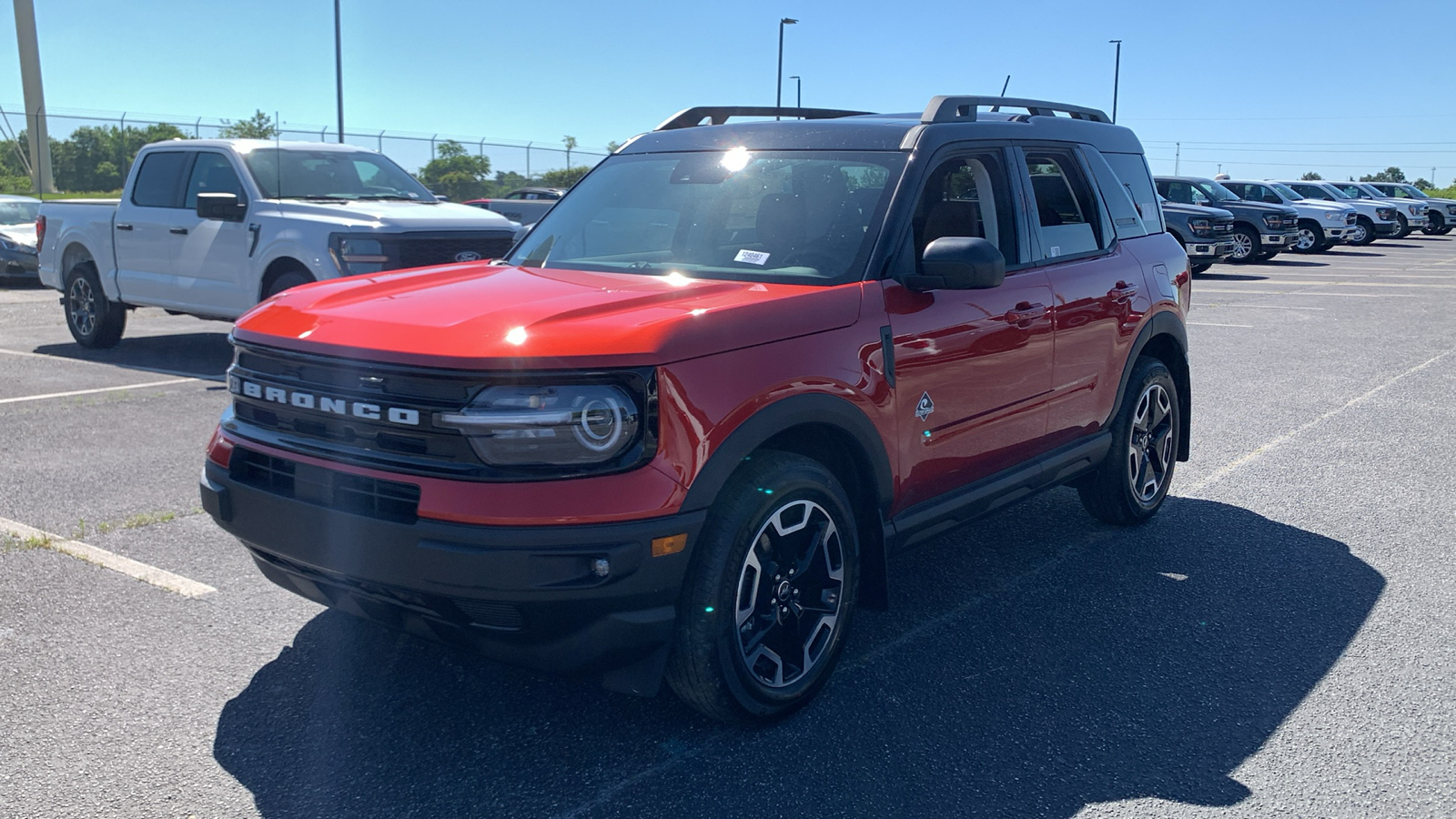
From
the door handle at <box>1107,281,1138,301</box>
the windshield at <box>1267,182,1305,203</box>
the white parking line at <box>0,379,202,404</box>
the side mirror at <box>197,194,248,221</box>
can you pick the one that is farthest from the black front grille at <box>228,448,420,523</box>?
the windshield at <box>1267,182,1305,203</box>

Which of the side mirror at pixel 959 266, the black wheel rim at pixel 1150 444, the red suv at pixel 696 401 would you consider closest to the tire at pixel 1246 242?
the black wheel rim at pixel 1150 444

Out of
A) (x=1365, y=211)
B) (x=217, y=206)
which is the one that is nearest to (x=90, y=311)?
(x=217, y=206)

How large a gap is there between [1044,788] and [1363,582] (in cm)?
252

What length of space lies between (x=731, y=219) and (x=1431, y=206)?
48.5 metres

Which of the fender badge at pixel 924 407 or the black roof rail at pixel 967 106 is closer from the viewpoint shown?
the fender badge at pixel 924 407

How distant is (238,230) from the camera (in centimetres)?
1009

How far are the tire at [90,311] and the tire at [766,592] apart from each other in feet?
32.4

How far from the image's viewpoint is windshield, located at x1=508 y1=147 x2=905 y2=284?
13.6ft

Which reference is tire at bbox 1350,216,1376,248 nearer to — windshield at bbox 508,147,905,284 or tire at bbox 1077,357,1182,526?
tire at bbox 1077,357,1182,526

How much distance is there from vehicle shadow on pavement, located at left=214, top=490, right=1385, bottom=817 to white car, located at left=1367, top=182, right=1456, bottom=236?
44961mm

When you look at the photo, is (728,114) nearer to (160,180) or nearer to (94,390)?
(94,390)

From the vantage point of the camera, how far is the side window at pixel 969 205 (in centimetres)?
442

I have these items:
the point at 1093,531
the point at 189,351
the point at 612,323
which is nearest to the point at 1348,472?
the point at 1093,531

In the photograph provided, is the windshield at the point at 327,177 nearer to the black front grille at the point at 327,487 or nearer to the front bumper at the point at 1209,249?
the black front grille at the point at 327,487
